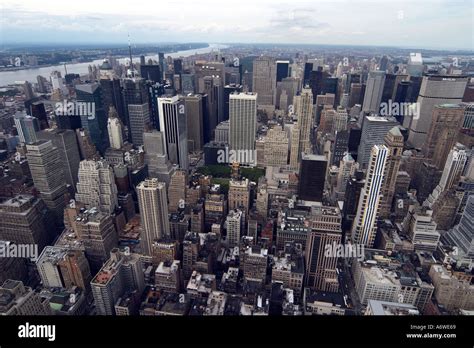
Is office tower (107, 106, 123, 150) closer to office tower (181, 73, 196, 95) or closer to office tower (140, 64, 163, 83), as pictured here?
office tower (140, 64, 163, 83)

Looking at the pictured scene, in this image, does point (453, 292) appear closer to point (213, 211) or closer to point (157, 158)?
point (213, 211)

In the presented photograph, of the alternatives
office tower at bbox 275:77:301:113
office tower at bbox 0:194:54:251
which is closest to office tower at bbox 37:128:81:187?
office tower at bbox 0:194:54:251

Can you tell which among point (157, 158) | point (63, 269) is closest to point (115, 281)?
point (63, 269)

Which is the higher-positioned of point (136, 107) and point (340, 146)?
point (136, 107)

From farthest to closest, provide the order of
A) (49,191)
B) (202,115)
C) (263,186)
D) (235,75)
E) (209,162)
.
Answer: (235,75) → (202,115) → (209,162) → (263,186) → (49,191)
